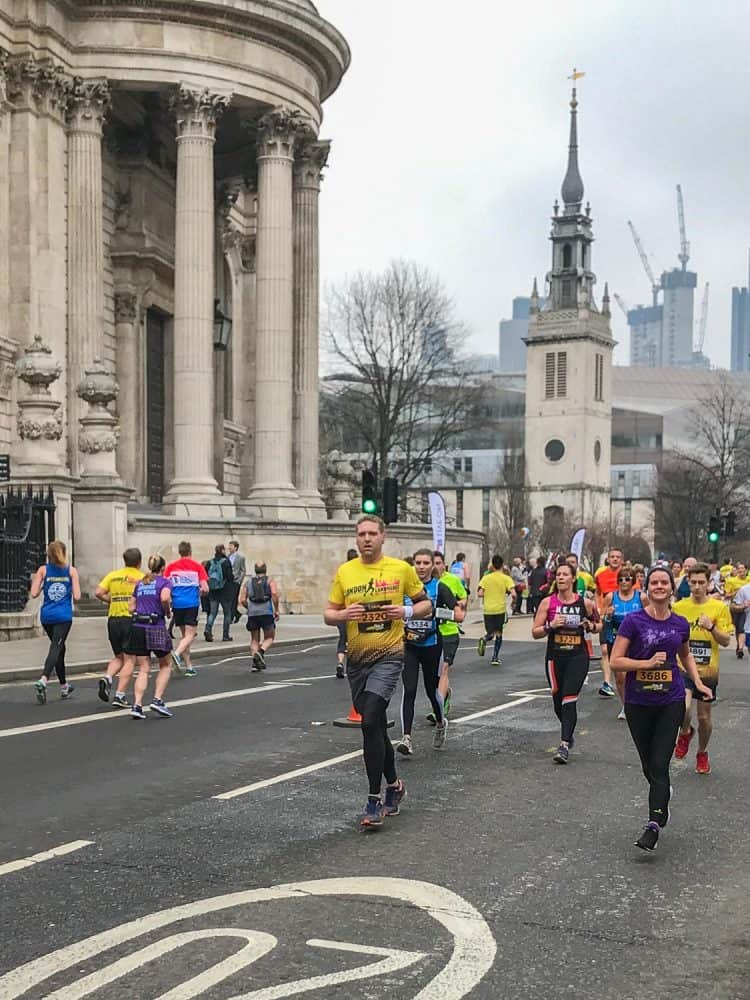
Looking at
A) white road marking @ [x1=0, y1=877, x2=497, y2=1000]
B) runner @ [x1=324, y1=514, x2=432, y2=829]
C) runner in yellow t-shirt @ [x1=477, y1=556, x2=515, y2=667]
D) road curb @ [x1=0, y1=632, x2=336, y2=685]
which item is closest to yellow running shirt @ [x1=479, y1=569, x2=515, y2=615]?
runner in yellow t-shirt @ [x1=477, y1=556, x2=515, y2=667]

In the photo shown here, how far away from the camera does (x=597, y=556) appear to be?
115 m

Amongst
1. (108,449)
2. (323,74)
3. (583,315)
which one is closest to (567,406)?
(583,315)

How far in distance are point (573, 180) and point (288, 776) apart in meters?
148

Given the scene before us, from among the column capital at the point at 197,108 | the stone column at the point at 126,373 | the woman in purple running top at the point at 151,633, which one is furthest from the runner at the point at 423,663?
the stone column at the point at 126,373

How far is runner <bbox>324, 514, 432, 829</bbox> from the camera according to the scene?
864cm

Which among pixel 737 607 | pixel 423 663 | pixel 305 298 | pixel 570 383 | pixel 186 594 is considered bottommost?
pixel 737 607

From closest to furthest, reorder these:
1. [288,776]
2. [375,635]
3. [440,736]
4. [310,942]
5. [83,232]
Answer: [310,942] → [375,635] → [288,776] → [440,736] → [83,232]

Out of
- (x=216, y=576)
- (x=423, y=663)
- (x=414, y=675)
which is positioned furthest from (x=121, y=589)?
(x=216, y=576)

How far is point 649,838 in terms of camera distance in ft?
26.4

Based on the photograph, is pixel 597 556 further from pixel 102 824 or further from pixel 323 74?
pixel 102 824

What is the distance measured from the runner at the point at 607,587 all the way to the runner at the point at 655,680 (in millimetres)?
8770

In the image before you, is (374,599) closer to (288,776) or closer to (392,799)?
(392,799)

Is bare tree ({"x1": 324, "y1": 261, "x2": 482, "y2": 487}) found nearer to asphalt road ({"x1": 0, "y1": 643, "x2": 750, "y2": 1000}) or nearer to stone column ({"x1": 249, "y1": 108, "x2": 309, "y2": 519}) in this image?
stone column ({"x1": 249, "y1": 108, "x2": 309, "y2": 519})

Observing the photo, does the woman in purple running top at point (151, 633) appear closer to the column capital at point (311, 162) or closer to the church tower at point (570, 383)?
the column capital at point (311, 162)
